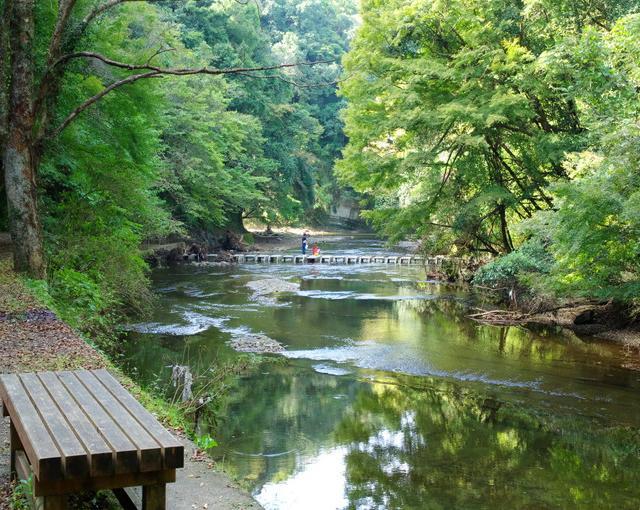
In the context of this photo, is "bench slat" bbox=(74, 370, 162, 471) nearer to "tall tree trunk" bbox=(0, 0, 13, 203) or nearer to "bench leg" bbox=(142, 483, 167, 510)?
"bench leg" bbox=(142, 483, 167, 510)

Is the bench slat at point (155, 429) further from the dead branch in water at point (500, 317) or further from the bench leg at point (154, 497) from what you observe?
the dead branch in water at point (500, 317)

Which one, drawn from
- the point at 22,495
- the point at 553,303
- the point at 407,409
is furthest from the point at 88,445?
the point at 553,303

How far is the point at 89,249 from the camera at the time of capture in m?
15.8

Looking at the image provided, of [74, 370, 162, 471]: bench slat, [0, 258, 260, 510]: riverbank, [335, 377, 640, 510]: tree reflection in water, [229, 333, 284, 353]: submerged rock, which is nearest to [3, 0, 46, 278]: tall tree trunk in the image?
[0, 258, 260, 510]: riverbank

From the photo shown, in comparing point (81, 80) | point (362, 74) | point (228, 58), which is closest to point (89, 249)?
point (81, 80)

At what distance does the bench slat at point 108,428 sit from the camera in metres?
3.79

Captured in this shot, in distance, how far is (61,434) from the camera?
3.95 m

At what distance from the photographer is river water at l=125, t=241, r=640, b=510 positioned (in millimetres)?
8078

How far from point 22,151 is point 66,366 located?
20.5ft

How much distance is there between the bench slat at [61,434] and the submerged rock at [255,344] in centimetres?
1032

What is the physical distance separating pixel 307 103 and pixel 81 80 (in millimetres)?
46643

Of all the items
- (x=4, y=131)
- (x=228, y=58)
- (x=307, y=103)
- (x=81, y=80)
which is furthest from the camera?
(x=307, y=103)

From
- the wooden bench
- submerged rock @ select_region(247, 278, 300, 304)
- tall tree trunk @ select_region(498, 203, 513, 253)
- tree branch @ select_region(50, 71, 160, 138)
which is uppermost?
tree branch @ select_region(50, 71, 160, 138)

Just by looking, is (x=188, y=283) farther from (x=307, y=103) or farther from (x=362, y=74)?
(x=307, y=103)
